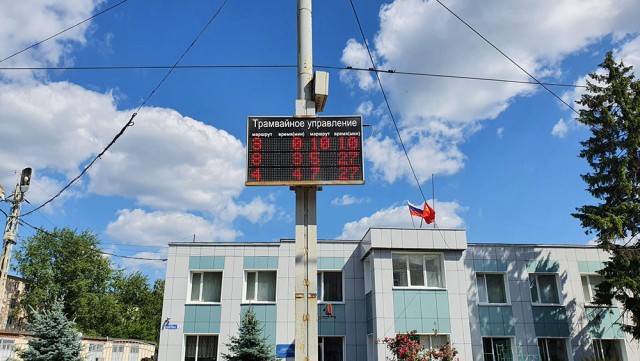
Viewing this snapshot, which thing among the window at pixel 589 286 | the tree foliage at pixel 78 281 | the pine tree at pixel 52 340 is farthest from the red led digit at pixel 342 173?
the tree foliage at pixel 78 281

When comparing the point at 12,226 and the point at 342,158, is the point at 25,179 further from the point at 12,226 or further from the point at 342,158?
the point at 342,158

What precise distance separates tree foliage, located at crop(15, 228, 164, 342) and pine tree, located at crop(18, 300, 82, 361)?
34.4m

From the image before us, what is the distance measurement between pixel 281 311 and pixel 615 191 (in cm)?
1474

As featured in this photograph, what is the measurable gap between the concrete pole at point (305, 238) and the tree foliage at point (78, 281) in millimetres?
43091

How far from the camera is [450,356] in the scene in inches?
570

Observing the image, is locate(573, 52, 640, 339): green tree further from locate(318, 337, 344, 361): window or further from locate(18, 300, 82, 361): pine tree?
locate(18, 300, 82, 361): pine tree

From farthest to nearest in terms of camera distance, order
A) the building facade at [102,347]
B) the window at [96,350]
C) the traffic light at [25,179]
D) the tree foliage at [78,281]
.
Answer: the tree foliage at [78,281] < the window at [96,350] < the building facade at [102,347] < the traffic light at [25,179]

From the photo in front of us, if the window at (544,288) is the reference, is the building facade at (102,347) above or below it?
below

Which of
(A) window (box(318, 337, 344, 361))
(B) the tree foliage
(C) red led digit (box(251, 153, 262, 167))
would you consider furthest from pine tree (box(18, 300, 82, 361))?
A: (B) the tree foliage

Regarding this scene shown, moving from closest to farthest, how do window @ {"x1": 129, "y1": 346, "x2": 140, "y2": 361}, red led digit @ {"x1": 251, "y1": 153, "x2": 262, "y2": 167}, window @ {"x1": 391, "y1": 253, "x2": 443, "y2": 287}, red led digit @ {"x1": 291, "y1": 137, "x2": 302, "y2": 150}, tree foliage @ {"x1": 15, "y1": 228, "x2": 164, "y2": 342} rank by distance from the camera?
red led digit @ {"x1": 251, "y1": 153, "x2": 262, "y2": 167} < red led digit @ {"x1": 291, "y1": 137, "x2": 302, "y2": 150} < window @ {"x1": 391, "y1": 253, "x2": 443, "y2": 287} < window @ {"x1": 129, "y1": 346, "x2": 140, "y2": 361} < tree foliage @ {"x1": 15, "y1": 228, "x2": 164, "y2": 342}

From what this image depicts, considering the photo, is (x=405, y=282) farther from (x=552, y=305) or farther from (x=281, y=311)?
(x=552, y=305)

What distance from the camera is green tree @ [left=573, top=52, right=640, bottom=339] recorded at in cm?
1780

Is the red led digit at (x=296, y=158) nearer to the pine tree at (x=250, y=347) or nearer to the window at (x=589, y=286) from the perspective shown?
the pine tree at (x=250, y=347)

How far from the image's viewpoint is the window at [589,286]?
A: 68.8 feet
